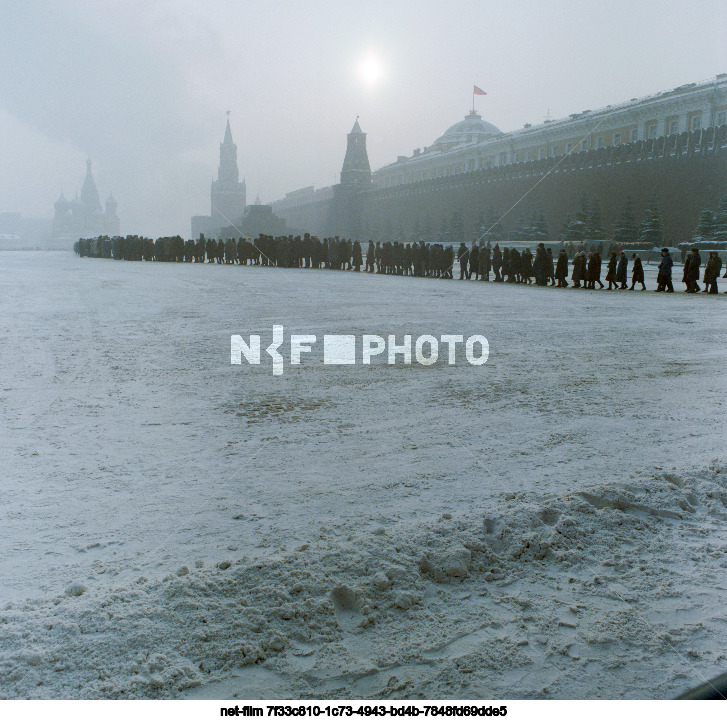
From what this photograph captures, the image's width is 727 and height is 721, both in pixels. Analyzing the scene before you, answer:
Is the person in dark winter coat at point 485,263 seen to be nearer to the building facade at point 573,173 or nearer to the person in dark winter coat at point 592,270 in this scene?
the person in dark winter coat at point 592,270

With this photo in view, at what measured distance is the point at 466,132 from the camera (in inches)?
2504

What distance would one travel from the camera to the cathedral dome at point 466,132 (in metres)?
62.8

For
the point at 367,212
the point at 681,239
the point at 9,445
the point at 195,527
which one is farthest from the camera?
the point at 367,212

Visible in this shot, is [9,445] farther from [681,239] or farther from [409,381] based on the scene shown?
[681,239]

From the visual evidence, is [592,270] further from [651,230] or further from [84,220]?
[84,220]

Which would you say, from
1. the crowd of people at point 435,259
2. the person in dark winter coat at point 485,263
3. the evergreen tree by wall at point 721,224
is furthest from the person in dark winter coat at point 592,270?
the evergreen tree by wall at point 721,224

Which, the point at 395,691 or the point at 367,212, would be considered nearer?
the point at 395,691

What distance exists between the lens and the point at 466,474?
9.68 feet

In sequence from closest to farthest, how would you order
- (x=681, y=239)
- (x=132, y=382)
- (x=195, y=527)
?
A: (x=195, y=527)
(x=132, y=382)
(x=681, y=239)

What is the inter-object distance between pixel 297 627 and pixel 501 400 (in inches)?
108

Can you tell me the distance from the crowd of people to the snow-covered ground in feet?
33.0

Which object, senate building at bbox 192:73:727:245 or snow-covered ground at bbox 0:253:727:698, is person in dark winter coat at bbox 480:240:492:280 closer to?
snow-covered ground at bbox 0:253:727:698

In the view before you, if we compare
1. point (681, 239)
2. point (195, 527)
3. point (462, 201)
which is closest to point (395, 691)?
point (195, 527)

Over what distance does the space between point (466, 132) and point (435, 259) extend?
47.7m
